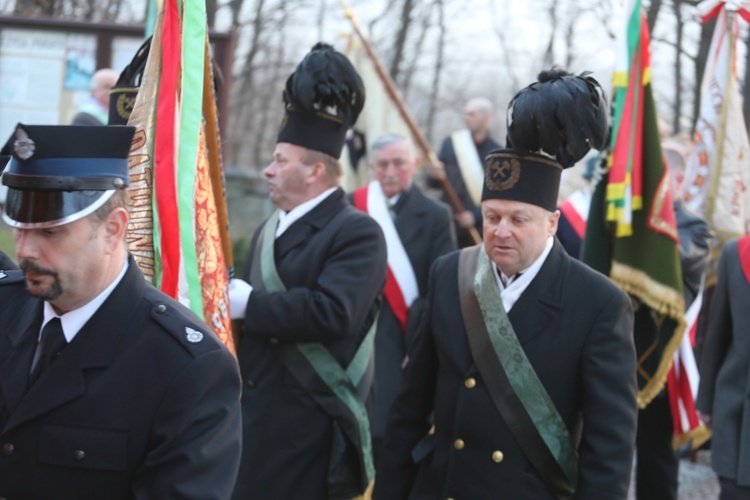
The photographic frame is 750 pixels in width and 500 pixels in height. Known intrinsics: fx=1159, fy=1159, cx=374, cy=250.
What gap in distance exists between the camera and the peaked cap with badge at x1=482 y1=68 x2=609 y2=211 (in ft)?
12.8

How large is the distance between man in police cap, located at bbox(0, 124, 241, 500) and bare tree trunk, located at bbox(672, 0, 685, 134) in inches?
430

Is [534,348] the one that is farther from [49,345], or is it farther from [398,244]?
[398,244]

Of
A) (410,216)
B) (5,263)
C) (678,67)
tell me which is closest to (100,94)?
(410,216)

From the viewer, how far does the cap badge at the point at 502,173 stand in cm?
400

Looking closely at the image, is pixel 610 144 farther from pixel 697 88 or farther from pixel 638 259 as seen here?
pixel 697 88

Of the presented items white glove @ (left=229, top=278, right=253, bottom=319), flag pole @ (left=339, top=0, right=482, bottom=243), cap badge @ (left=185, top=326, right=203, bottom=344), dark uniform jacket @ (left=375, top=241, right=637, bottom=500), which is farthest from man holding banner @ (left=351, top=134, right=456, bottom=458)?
cap badge @ (left=185, top=326, right=203, bottom=344)

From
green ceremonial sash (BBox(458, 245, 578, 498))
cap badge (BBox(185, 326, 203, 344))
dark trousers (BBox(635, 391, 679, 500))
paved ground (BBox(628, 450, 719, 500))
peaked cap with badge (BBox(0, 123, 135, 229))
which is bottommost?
paved ground (BBox(628, 450, 719, 500))

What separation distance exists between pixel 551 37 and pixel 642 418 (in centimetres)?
1531

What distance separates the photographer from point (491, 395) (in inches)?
155

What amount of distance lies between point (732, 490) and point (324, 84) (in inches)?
101

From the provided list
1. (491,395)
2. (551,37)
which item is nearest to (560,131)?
(491,395)

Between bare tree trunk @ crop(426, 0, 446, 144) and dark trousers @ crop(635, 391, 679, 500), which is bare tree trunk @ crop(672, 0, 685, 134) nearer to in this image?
bare tree trunk @ crop(426, 0, 446, 144)

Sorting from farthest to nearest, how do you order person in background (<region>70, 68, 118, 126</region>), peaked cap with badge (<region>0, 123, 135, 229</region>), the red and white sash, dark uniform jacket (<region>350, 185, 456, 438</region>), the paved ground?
the paved ground < person in background (<region>70, 68, 118, 126</region>) < the red and white sash < dark uniform jacket (<region>350, 185, 456, 438</region>) < peaked cap with badge (<region>0, 123, 135, 229</region>)

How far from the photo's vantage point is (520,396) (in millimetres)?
3920
